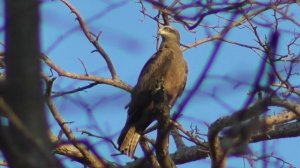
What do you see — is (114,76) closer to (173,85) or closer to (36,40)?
(173,85)

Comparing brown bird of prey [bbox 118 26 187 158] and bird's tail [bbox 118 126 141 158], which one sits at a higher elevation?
brown bird of prey [bbox 118 26 187 158]

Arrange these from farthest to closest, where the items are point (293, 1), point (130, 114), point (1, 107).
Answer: point (130, 114)
point (293, 1)
point (1, 107)

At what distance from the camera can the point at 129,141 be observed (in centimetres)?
614

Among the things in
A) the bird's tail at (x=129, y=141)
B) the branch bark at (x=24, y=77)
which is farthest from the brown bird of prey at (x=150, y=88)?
the branch bark at (x=24, y=77)

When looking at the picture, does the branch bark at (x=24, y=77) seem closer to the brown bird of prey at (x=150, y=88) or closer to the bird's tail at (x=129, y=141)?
the brown bird of prey at (x=150, y=88)

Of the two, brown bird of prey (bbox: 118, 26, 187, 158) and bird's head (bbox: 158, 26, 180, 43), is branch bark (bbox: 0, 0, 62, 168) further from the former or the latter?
bird's head (bbox: 158, 26, 180, 43)

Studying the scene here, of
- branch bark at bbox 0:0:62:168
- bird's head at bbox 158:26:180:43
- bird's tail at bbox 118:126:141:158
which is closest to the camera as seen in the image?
branch bark at bbox 0:0:62:168

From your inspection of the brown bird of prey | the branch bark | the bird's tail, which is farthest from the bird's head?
the branch bark

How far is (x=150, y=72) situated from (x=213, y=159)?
118 inches

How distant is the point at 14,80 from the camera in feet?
3.89

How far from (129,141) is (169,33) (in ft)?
7.11

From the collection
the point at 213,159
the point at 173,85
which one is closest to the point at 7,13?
the point at 213,159

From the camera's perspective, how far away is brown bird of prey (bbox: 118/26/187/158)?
6.18 meters

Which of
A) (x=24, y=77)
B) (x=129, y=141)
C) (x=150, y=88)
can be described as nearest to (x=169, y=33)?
(x=150, y=88)
